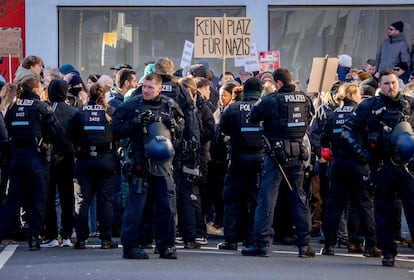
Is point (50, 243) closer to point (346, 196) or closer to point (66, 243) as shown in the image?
point (66, 243)

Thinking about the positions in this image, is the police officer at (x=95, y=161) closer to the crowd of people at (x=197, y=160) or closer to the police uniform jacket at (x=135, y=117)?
the crowd of people at (x=197, y=160)

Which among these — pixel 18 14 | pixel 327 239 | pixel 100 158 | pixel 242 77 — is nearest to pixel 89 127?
pixel 100 158

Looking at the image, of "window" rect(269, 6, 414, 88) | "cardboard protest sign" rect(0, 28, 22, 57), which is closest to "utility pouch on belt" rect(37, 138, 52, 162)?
"cardboard protest sign" rect(0, 28, 22, 57)

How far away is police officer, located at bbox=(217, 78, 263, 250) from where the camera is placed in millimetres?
16828

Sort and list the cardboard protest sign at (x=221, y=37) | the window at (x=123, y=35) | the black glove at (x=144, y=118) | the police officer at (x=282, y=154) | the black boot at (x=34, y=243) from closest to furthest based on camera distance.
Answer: the black glove at (x=144, y=118)
the police officer at (x=282, y=154)
the black boot at (x=34, y=243)
the cardboard protest sign at (x=221, y=37)
the window at (x=123, y=35)

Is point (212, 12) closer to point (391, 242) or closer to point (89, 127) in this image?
point (89, 127)

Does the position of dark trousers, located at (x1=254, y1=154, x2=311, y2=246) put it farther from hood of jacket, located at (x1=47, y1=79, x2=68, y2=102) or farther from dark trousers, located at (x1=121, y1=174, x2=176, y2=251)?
hood of jacket, located at (x1=47, y1=79, x2=68, y2=102)

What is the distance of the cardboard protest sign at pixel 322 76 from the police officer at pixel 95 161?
3.43 m

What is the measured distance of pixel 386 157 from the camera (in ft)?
49.9

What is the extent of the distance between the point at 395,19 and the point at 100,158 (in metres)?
12.9

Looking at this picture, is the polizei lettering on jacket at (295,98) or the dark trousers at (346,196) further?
the dark trousers at (346,196)

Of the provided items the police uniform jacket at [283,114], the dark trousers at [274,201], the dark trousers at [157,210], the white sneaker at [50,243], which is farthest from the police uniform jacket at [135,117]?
the white sneaker at [50,243]

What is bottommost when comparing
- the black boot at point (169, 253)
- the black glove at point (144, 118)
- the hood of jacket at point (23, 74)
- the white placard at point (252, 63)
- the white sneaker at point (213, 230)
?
the white sneaker at point (213, 230)

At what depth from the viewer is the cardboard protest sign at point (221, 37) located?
21.2 m
